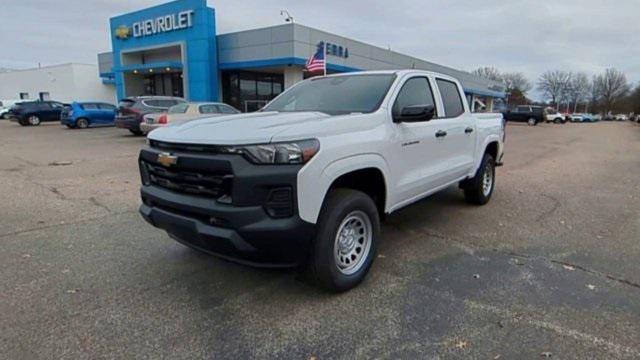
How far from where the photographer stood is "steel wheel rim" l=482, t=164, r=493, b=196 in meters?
6.42

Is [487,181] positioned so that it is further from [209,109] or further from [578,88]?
[578,88]

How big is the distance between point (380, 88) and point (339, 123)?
1034mm

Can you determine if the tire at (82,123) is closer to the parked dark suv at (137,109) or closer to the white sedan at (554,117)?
the parked dark suv at (137,109)

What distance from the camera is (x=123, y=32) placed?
91.0ft

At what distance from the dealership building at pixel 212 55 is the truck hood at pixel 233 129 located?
62.3ft

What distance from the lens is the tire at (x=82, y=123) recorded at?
22619mm

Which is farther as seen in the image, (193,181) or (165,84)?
(165,84)

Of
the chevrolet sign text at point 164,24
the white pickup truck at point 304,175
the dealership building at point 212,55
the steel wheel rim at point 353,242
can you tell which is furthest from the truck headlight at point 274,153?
the chevrolet sign text at point 164,24

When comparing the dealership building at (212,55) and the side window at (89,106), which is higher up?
the dealership building at (212,55)

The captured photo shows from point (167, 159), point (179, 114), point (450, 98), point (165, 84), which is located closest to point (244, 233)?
point (167, 159)

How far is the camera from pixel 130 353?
2.71m

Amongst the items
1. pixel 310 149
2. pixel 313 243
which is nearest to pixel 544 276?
pixel 313 243

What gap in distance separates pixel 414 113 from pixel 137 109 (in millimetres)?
15703

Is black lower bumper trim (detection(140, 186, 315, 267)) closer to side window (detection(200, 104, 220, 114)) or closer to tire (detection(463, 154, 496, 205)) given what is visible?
tire (detection(463, 154, 496, 205))
